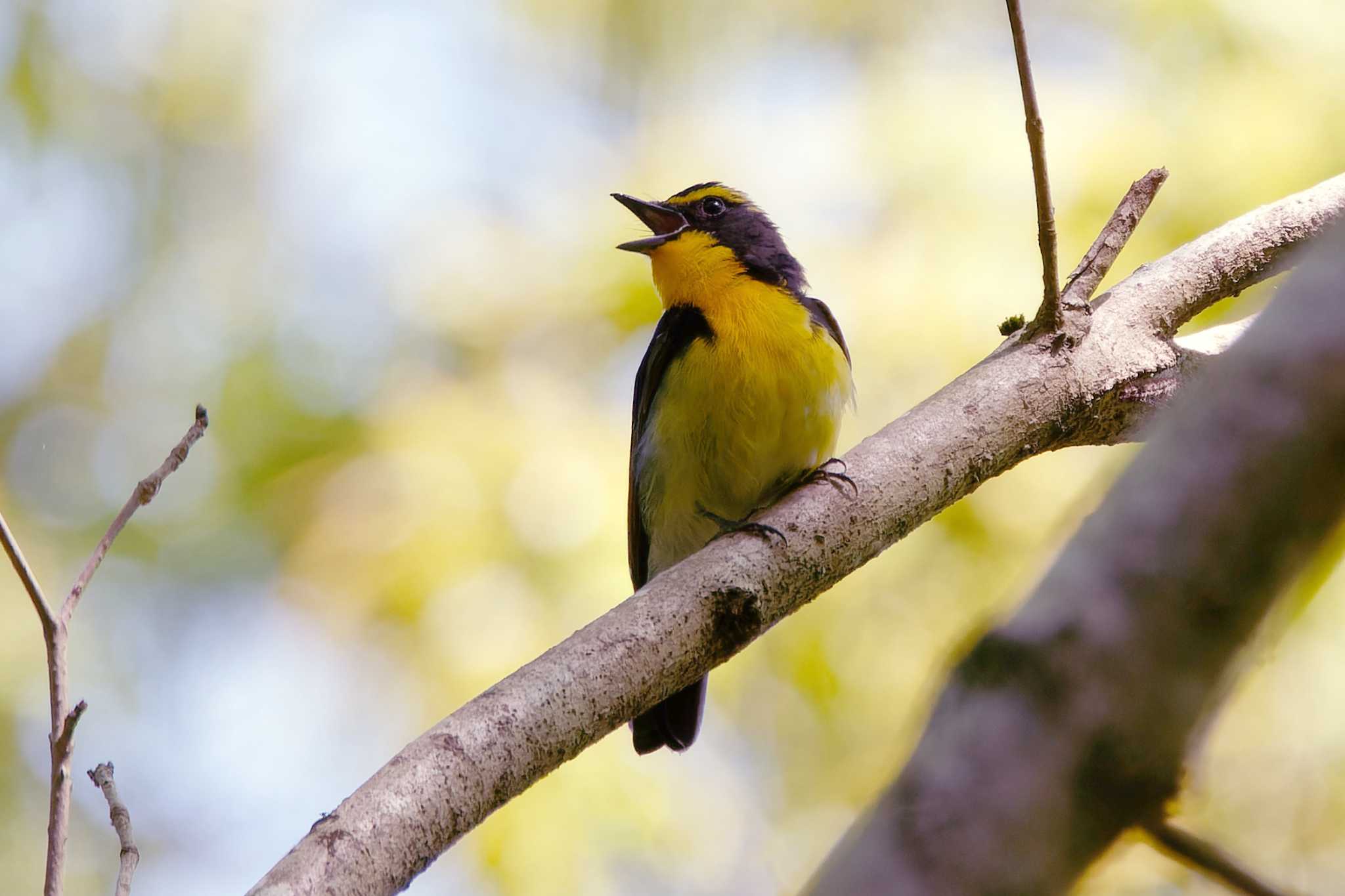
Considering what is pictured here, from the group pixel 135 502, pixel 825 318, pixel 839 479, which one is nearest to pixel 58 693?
pixel 135 502

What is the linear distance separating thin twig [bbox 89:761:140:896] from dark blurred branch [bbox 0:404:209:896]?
102 millimetres

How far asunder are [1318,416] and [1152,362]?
105 inches

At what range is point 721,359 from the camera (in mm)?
4328

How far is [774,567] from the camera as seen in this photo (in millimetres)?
2834

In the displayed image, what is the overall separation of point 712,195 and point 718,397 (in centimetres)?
131

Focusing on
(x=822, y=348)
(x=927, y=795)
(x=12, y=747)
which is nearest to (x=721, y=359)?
(x=822, y=348)

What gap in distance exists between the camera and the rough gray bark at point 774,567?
2.08 metres

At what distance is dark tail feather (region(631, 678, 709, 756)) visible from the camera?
15.0ft

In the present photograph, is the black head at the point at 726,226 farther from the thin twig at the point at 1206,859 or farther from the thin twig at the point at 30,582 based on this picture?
the thin twig at the point at 1206,859

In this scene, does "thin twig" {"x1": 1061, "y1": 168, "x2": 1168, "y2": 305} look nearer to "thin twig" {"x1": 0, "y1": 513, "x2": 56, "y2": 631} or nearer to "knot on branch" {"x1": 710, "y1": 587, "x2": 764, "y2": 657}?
"knot on branch" {"x1": 710, "y1": 587, "x2": 764, "y2": 657}

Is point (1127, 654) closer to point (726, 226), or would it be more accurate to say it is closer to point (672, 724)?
point (672, 724)

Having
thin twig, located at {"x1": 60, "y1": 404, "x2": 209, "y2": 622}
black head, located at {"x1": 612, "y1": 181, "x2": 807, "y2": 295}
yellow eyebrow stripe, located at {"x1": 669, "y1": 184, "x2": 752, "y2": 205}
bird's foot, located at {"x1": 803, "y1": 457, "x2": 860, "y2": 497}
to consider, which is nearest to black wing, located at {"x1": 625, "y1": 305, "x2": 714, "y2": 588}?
black head, located at {"x1": 612, "y1": 181, "x2": 807, "y2": 295}

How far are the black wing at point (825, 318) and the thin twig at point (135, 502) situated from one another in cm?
248

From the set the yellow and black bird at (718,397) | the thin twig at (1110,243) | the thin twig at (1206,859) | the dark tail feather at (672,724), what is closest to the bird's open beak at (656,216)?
the yellow and black bird at (718,397)
